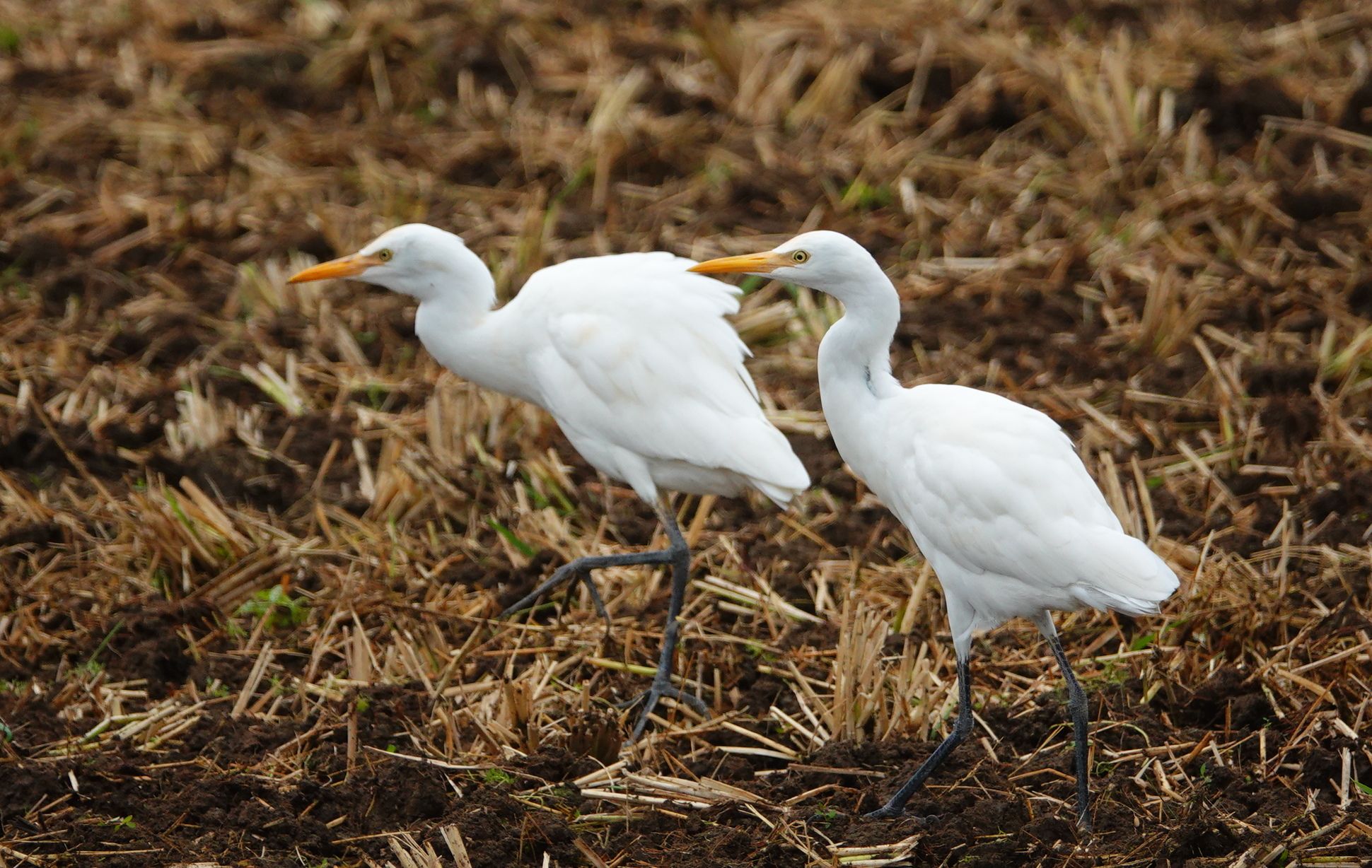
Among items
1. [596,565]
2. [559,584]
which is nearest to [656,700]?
[596,565]

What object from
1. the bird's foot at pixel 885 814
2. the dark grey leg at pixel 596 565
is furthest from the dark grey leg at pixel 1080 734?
the dark grey leg at pixel 596 565

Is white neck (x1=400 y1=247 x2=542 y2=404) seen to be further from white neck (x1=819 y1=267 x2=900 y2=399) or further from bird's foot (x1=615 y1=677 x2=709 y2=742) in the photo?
white neck (x1=819 y1=267 x2=900 y2=399)

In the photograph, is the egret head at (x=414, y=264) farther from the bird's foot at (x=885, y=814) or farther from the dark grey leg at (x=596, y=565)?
the bird's foot at (x=885, y=814)

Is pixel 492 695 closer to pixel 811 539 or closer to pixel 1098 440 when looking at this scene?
pixel 811 539

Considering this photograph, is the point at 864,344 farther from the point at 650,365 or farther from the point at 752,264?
the point at 650,365

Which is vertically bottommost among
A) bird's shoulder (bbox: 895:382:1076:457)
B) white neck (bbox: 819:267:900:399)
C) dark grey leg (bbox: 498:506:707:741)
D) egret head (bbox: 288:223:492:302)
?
dark grey leg (bbox: 498:506:707:741)

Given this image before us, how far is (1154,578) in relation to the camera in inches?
158

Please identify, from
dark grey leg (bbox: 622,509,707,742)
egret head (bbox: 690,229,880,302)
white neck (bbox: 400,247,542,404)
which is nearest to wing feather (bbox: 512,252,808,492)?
white neck (bbox: 400,247,542,404)

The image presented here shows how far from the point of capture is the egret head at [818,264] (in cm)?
443

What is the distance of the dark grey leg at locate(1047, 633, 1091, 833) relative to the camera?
4.19 meters

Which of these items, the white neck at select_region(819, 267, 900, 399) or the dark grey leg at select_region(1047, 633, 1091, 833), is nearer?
the dark grey leg at select_region(1047, 633, 1091, 833)

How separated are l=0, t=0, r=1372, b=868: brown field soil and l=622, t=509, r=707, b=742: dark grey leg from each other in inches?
3.1

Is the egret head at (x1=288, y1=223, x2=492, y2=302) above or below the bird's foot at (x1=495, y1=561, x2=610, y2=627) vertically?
above

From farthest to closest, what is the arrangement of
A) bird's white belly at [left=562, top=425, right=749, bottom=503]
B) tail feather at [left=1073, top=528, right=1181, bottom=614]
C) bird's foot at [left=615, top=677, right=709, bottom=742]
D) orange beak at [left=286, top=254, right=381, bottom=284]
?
orange beak at [left=286, top=254, right=381, bottom=284]
bird's white belly at [left=562, top=425, right=749, bottom=503]
bird's foot at [left=615, top=677, right=709, bottom=742]
tail feather at [left=1073, top=528, right=1181, bottom=614]
